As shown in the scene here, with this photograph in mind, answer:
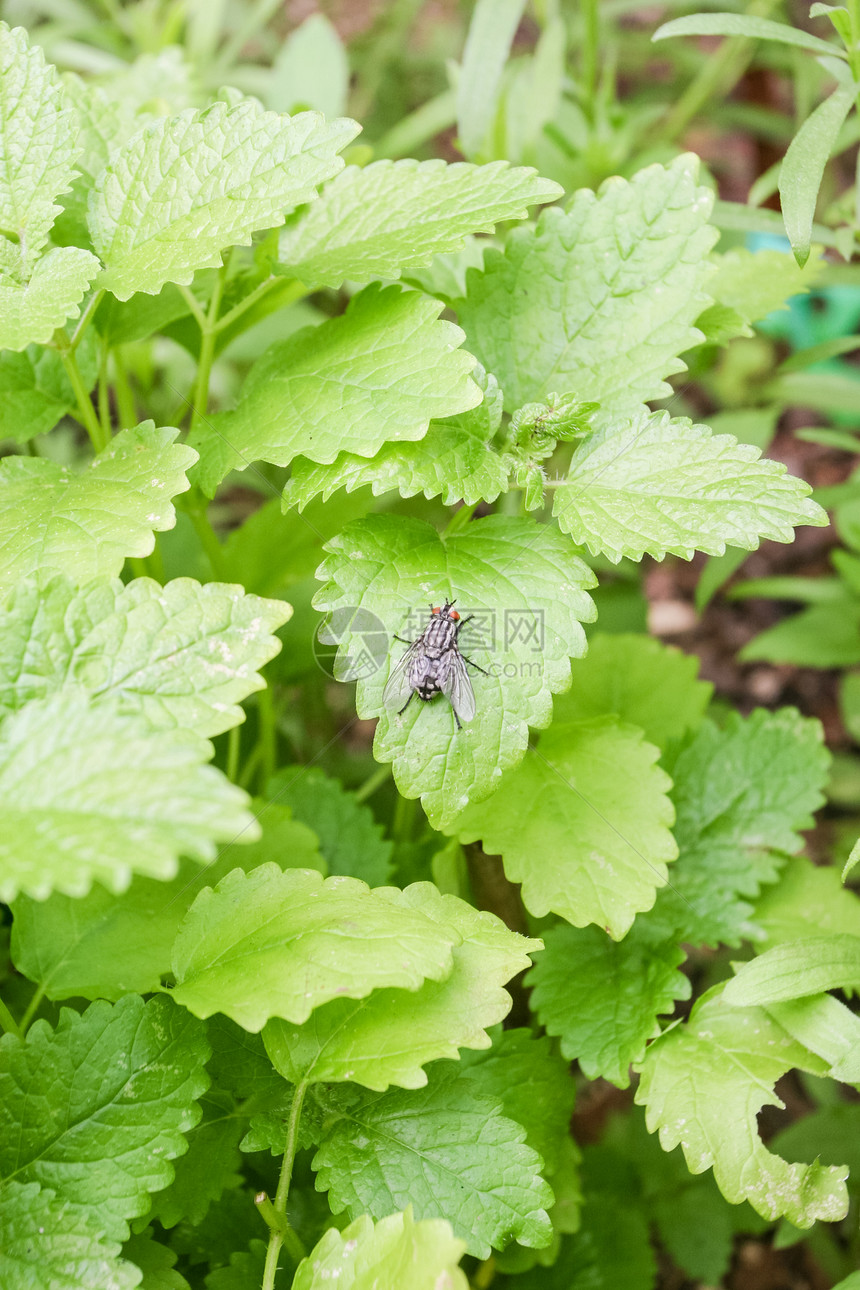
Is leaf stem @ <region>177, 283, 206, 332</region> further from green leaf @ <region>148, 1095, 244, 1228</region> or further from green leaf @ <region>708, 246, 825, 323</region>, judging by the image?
green leaf @ <region>148, 1095, 244, 1228</region>

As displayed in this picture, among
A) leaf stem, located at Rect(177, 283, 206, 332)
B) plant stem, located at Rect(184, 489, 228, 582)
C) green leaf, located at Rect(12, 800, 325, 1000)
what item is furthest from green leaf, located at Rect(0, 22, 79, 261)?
green leaf, located at Rect(12, 800, 325, 1000)

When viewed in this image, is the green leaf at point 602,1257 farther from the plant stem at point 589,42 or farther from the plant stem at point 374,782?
the plant stem at point 589,42

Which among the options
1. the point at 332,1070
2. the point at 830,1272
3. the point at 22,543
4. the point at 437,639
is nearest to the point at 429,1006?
the point at 332,1070

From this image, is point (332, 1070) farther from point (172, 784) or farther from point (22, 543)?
point (22, 543)

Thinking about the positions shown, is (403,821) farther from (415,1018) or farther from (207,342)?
(207,342)

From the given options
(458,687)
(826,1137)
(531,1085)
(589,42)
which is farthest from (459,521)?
(589,42)

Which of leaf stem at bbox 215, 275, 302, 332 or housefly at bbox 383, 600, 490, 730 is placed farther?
leaf stem at bbox 215, 275, 302, 332
